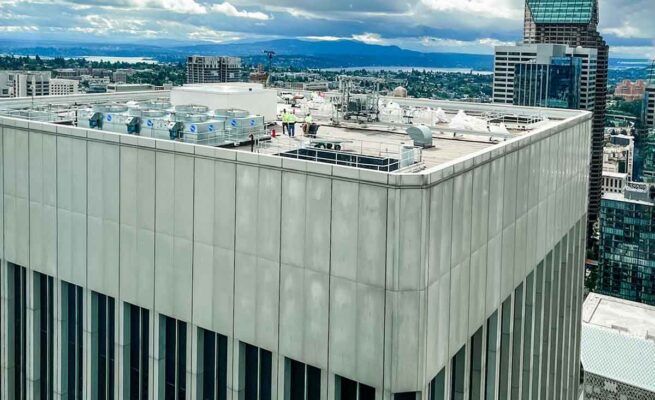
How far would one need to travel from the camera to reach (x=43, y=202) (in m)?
33.4

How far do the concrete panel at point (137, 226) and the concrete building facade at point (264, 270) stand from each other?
0.23ft

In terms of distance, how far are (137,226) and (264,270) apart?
6592 millimetres

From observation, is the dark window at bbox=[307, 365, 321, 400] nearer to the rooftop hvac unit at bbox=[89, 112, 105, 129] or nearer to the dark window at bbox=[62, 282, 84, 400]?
the dark window at bbox=[62, 282, 84, 400]

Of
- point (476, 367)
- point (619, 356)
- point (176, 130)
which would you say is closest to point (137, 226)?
point (176, 130)

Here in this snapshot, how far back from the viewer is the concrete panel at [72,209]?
31.8 m

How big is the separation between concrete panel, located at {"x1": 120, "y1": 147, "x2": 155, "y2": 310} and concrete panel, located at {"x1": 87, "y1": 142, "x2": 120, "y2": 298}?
0.39 meters

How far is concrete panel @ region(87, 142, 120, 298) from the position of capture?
3061cm

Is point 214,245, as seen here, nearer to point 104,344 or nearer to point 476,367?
point 104,344

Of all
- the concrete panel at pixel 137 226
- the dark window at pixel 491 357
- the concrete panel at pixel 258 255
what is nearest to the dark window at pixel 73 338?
the concrete panel at pixel 137 226

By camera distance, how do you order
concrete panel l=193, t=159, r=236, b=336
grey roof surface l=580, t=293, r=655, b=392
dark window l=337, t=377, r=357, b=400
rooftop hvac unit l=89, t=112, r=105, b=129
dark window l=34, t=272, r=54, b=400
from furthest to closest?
1. grey roof surface l=580, t=293, r=655, b=392
2. rooftop hvac unit l=89, t=112, r=105, b=129
3. dark window l=34, t=272, r=54, b=400
4. concrete panel l=193, t=159, r=236, b=336
5. dark window l=337, t=377, r=357, b=400

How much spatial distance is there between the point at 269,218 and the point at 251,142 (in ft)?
28.6

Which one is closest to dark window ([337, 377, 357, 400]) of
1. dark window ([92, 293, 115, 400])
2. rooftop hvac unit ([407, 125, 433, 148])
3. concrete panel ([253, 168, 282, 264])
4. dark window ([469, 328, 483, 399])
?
concrete panel ([253, 168, 282, 264])

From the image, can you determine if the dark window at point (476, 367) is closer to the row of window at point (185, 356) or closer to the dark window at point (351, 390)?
the row of window at point (185, 356)

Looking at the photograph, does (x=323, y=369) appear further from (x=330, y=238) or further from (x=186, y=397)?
(x=186, y=397)
